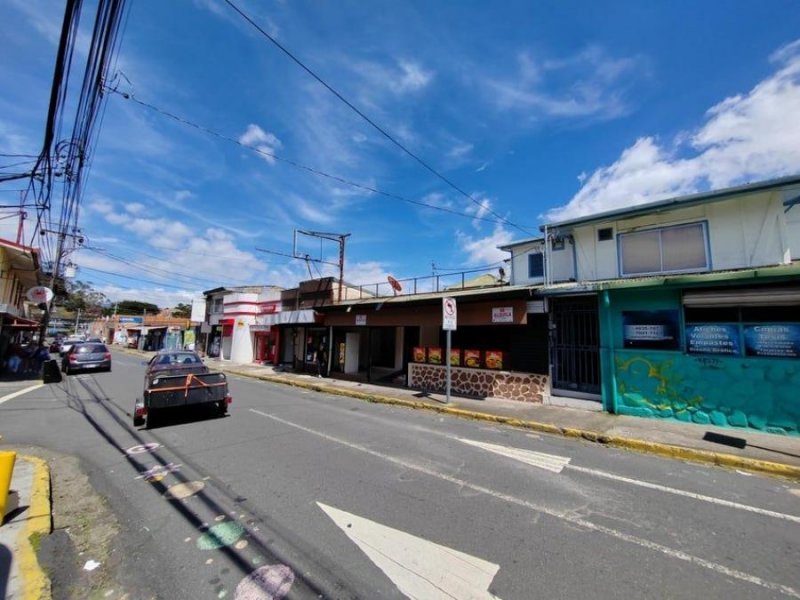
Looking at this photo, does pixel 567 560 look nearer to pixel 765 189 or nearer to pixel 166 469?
pixel 166 469

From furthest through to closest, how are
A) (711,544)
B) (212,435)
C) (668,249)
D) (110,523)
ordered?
(668,249) → (212,435) → (110,523) → (711,544)

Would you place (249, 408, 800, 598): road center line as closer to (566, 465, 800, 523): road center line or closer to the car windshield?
(566, 465, 800, 523): road center line

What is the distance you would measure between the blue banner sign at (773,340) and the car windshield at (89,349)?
2852 cm

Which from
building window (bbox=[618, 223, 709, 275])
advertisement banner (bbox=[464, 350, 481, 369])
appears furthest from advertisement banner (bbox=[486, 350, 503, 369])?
building window (bbox=[618, 223, 709, 275])

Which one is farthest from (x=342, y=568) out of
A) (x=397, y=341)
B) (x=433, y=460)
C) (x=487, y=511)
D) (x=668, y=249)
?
(x=397, y=341)

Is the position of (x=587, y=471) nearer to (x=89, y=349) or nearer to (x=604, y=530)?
(x=604, y=530)

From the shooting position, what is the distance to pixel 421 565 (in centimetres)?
323

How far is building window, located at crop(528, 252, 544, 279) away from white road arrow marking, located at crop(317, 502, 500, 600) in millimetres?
14121

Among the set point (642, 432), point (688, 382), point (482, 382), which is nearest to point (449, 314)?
point (482, 382)

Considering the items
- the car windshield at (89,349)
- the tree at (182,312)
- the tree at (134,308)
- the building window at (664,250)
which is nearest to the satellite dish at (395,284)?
the building window at (664,250)

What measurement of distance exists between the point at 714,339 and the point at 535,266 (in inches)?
322

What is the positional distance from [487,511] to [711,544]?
2183 millimetres

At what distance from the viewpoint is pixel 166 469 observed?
5598 mm

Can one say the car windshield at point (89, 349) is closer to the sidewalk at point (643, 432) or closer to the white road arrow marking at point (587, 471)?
the sidewalk at point (643, 432)
